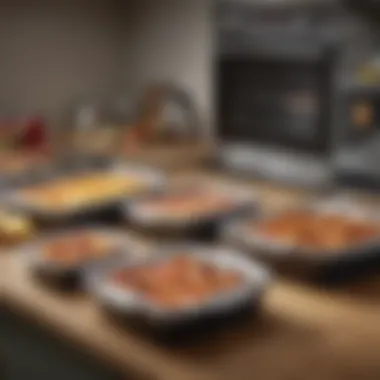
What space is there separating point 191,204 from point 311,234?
0.36 m

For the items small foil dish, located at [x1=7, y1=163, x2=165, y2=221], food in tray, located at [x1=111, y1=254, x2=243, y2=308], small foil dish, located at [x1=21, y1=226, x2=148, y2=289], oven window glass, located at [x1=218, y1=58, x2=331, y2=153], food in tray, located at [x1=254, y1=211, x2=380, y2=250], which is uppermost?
oven window glass, located at [x1=218, y1=58, x2=331, y2=153]

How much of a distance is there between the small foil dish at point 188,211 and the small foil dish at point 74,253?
0.05 meters

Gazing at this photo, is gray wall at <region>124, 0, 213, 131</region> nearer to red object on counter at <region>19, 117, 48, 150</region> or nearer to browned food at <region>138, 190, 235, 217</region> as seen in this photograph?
red object on counter at <region>19, 117, 48, 150</region>

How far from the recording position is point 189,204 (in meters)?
1.70

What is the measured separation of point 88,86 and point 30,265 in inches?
50.5

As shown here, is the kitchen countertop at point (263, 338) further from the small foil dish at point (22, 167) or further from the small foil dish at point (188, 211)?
the small foil dish at point (22, 167)

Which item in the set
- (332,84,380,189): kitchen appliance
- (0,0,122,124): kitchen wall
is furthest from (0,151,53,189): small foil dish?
(332,84,380,189): kitchen appliance

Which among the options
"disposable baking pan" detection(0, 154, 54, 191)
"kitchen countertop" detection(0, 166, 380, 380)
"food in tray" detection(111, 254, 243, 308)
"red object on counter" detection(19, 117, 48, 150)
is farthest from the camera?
"red object on counter" detection(19, 117, 48, 150)

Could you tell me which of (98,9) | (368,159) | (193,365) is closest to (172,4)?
(98,9)

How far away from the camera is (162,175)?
206 centimetres

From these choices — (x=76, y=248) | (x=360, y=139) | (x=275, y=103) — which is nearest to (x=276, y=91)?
(x=275, y=103)

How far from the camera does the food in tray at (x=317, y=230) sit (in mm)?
1363

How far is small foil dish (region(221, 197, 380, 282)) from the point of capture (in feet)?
4.31

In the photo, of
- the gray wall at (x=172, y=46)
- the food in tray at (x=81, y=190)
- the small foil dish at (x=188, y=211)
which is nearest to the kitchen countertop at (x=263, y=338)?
the small foil dish at (x=188, y=211)
